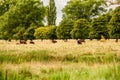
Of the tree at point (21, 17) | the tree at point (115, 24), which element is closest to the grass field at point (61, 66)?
the tree at point (115, 24)

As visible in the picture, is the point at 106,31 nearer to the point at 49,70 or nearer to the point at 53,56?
the point at 53,56

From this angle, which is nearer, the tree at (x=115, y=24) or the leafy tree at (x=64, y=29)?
the tree at (x=115, y=24)

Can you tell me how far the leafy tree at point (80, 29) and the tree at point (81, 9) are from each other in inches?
1081

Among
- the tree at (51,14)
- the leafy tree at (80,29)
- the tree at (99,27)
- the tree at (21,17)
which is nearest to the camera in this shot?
the tree at (99,27)

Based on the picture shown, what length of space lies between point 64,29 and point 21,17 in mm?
22730

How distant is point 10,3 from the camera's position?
89.9 m

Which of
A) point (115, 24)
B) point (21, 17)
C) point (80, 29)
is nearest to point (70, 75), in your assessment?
point (115, 24)

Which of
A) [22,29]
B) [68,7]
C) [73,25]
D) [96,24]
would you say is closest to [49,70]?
[96,24]

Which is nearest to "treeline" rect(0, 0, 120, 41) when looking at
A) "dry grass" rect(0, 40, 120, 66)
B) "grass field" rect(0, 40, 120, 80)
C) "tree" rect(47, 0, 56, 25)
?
"tree" rect(47, 0, 56, 25)

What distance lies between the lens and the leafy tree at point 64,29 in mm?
62278

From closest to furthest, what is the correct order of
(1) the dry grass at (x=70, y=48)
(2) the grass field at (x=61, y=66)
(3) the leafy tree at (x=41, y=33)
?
(2) the grass field at (x=61, y=66) < (1) the dry grass at (x=70, y=48) < (3) the leafy tree at (x=41, y=33)

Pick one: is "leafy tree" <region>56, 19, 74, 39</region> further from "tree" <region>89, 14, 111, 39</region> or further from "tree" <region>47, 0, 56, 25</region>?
"tree" <region>47, 0, 56, 25</region>

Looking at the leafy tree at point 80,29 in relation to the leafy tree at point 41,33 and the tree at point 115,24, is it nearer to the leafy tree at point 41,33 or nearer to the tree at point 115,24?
the leafy tree at point 41,33

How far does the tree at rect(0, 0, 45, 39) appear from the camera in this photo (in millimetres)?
80625
